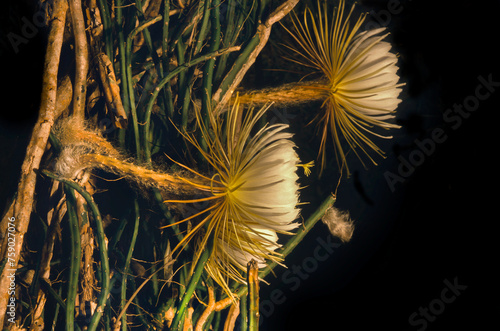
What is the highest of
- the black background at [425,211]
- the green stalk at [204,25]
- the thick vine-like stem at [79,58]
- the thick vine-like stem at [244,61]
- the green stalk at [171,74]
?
the thick vine-like stem at [79,58]

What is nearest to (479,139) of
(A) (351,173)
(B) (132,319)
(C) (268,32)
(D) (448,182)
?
(D) (448,182)

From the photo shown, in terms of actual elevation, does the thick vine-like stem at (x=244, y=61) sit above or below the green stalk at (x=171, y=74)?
below

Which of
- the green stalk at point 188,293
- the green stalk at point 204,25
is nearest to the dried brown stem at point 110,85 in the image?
the green stalk at point 204,25

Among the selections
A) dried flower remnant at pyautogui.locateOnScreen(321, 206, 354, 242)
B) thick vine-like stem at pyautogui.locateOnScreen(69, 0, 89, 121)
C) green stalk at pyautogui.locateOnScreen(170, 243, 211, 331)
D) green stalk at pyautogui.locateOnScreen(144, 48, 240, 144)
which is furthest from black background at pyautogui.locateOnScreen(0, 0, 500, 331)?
thick vine-like stem at pyautogui.locateOnScreen(69, 0, 89, 121)

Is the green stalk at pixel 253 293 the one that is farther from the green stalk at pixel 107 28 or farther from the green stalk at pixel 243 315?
the green stalk at pixel 107 28

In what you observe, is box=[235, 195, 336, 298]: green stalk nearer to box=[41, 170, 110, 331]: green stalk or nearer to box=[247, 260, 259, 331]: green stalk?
box=[247, 260, 259, 331]: green stalk

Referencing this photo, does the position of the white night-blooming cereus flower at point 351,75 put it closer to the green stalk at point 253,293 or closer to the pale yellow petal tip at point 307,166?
the pale yellow petal tip at point 307,166
